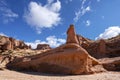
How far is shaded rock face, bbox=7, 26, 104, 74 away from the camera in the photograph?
91.5 ft

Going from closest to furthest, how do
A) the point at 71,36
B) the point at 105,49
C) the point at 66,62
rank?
1. the point at 66,62
2. the point at 71,36
3. the point at 105,49

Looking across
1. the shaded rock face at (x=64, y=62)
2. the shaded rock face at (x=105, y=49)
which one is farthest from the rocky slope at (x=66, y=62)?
the shaded rock face at (x=105, y=49)

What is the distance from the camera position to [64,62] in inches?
1118

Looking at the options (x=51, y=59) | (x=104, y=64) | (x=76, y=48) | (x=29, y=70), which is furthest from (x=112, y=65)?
(x=29, y=70)

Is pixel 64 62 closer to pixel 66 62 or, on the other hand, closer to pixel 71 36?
pixel 66 62

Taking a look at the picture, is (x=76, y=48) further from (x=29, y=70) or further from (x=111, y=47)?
(x=111, y=47)

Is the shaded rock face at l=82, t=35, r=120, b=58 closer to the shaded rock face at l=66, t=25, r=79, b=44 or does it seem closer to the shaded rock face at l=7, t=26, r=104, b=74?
the shaded rock face at l=66, t=25, r=79, b=44

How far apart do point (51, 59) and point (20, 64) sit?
19.2 feet

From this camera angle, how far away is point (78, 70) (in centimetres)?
2752

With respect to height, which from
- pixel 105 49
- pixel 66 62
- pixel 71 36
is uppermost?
pixel 71 36

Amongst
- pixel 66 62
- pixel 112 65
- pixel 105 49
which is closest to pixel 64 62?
pixel 66 62

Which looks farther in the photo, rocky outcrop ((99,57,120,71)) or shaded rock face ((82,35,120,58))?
shaded rock face ((82,35,120,58))

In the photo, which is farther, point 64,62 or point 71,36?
point 71,36

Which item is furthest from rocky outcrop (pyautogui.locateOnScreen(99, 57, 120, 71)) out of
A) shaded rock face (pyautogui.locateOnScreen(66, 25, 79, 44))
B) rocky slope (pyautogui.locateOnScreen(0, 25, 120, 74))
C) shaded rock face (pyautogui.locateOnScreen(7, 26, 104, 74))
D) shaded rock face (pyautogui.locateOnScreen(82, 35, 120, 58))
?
shaded rock face (pyautogui.locateOnScreen(82, 35, 120, 58))
